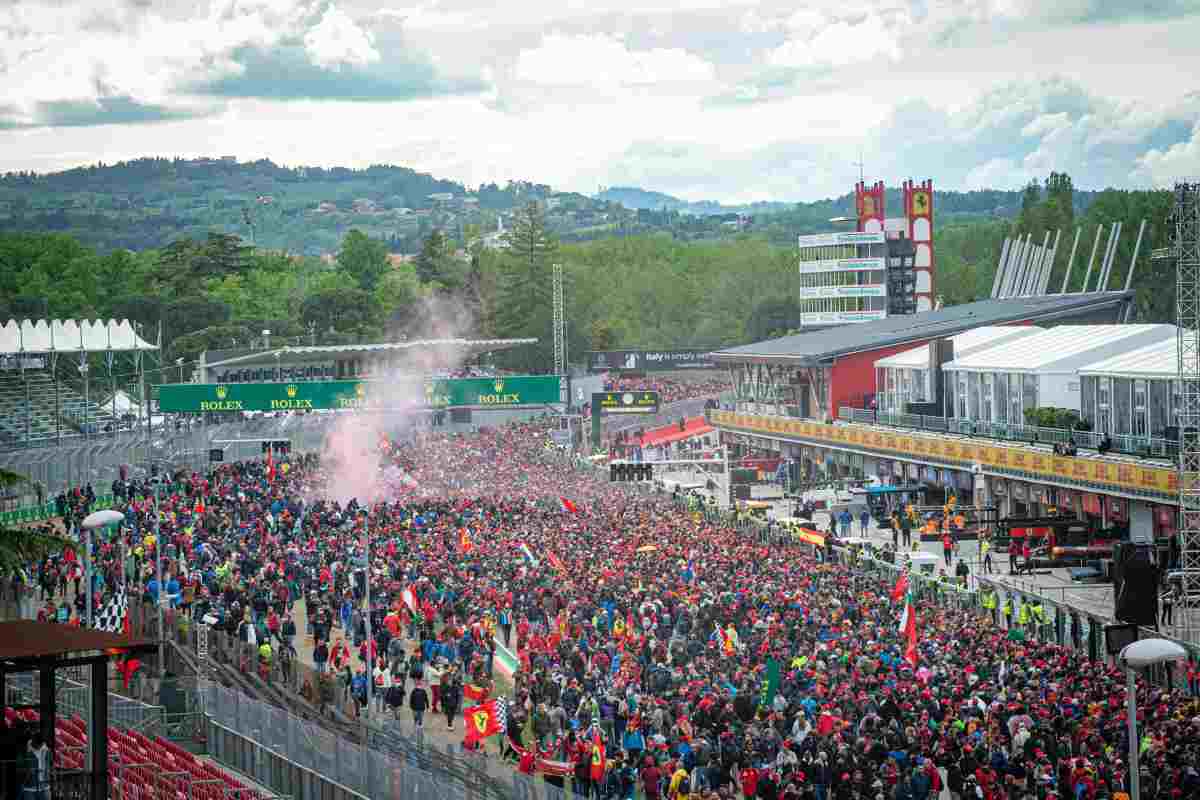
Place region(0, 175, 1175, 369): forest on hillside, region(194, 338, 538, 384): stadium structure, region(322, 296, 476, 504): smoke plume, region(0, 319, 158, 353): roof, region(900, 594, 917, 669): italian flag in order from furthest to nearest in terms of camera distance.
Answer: region(0, 175, 1175, 369): forest on hillside
region(194, 338, 538, 384): stadium structure
region(0, 319, 158, 353): roof
region(322, 296, 476, 504): smoke plume
region(900, 594, 917, 669): italian flag

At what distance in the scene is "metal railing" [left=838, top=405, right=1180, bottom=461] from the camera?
39219 millimetres

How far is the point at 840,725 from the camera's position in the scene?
66.1 ft

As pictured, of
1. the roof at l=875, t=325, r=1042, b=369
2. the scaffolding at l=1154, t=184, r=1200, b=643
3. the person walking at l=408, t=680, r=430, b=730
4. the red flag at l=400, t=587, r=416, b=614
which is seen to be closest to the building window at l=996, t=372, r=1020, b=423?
the roof at l=875, t=325, r=1042, b=369

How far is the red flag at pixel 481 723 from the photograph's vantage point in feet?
71.9

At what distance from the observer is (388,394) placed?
7425cm

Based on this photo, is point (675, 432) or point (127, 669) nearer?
point (127, 669)

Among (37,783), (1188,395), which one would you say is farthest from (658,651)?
(37,783)

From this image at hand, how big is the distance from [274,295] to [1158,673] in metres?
130

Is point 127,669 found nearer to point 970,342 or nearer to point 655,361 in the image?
point 970,342

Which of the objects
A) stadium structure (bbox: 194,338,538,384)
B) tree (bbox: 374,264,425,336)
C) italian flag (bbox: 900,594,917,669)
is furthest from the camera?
tree (bbox: 374,264,425,336)

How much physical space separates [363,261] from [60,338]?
424 ft

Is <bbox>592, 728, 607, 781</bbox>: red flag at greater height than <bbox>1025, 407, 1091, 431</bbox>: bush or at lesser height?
lesser

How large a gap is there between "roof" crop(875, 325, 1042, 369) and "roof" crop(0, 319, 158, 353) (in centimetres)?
2926

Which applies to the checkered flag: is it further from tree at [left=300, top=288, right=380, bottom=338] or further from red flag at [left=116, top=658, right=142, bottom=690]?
tree at [left=300, top=288, right=380, bottom=338]
